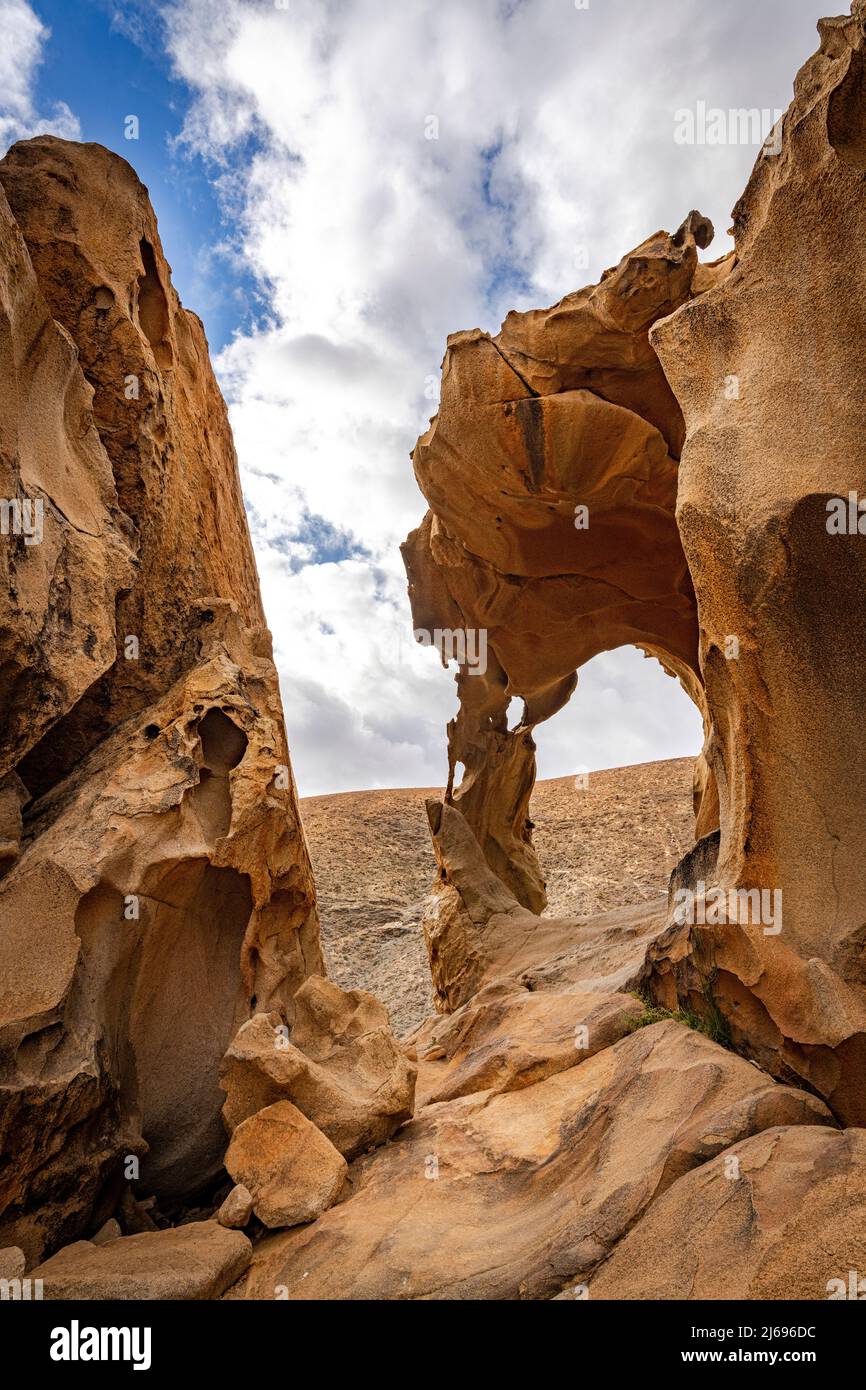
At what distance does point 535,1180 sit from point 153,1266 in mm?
1860

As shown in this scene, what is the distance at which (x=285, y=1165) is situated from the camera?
14.8 ft

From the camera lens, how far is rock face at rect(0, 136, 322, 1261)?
Result: 4258 mm

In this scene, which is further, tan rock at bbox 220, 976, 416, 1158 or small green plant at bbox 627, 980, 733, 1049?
tan rock at bbox 220, 976, 416, 1158

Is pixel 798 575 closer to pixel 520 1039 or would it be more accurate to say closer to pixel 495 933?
pixel 520 1039

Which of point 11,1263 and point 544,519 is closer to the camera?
point 11,1263

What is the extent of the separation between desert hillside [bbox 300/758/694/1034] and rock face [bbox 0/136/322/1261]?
1032 centimetres

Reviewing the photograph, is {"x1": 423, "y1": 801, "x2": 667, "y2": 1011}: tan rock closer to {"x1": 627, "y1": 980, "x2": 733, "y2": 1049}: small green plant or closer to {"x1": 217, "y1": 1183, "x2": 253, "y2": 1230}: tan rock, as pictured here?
{"x1": 627, "y1": 980, "x2": 733, "y2": 1049}: small green plant

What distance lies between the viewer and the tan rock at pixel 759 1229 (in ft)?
8.32

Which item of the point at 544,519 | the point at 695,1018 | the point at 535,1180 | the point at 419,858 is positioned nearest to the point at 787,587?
the point at 695,1018

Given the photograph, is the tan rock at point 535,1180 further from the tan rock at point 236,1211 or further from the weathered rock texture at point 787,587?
the weathered rock texture at point 787,587

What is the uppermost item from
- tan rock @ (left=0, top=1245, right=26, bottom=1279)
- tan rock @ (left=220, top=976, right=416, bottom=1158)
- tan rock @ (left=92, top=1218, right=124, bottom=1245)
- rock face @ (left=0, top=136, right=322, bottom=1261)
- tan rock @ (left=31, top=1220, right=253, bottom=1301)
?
rock face @ (left=0, top=136, right=322, bottom=1261)

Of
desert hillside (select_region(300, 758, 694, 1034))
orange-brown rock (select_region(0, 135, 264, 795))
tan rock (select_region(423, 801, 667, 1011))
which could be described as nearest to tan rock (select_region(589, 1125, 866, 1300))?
tan rock (select_region(423, 801, 667, 1011))

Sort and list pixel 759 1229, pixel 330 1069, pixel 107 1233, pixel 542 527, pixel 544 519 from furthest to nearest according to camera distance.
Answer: pixel 542 527
pixel 544 519
pixel 330 1069
pixel 107 1233
pixel 759 1229

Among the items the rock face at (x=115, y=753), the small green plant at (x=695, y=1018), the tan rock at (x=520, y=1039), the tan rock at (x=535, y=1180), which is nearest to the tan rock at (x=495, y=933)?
the tan rock at (x=520, y=1039)
